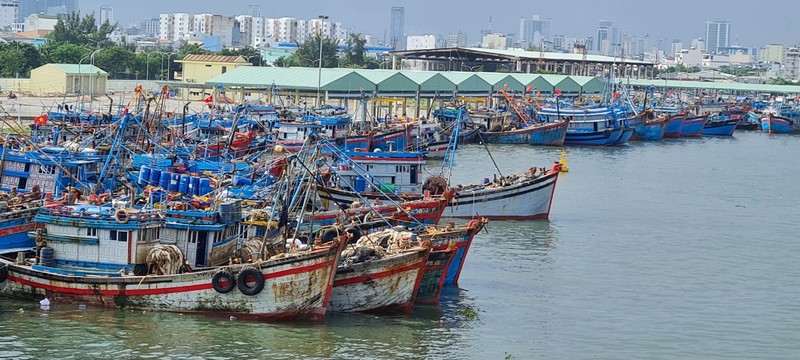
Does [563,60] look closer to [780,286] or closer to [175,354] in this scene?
[780,286]

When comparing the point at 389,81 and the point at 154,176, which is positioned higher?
the point at 389,81

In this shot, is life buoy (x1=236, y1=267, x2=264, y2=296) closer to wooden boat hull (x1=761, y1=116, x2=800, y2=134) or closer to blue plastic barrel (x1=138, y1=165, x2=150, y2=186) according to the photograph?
blue plastic barrel (x1=138, y1=165, x2=150, y2=186)

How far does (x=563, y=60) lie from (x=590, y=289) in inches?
3811

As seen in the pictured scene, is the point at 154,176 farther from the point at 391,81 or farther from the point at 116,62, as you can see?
the point at 116,62

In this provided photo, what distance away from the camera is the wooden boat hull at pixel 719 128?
99.4 meters

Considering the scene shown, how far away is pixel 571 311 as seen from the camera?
2922 cm

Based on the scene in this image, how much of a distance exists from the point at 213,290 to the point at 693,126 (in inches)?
2992

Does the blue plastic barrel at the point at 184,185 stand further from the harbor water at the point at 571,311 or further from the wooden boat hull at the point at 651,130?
the wooden boat hull at the point at 651,130

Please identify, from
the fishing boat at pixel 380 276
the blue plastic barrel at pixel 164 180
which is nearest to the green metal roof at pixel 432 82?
the blue plastic barrel at pixel 164 180

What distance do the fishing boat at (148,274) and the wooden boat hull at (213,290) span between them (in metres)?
0.02

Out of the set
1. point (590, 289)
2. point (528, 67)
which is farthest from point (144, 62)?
point (590, 289)

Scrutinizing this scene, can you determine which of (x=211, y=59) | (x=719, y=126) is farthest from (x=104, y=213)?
(x=719, y=126)

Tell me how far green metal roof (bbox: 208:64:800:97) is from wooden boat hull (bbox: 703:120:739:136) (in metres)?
9.48

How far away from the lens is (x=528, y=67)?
125 meters
